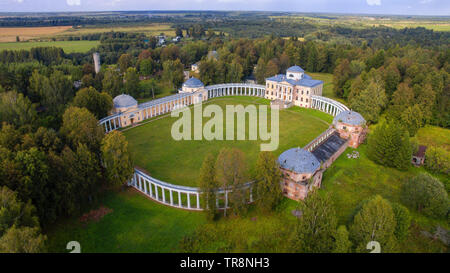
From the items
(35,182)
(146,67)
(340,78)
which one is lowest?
(35,182)

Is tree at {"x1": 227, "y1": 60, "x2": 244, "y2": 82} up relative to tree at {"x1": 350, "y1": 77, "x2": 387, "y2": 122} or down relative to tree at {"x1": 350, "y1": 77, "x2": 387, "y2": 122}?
up

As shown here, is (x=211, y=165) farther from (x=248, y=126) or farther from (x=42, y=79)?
(x=42, y=79)

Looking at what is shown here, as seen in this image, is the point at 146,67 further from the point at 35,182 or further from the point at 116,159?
the point at 35,182

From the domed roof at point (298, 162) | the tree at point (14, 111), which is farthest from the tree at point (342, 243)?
the tree at point (14, 111)

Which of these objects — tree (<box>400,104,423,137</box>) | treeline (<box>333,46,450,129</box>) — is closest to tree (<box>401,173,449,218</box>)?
tree (<box>400,104,423,137</box>)

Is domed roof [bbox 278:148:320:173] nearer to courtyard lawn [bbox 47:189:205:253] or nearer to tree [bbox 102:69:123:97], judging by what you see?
courtyard lawn [bbox 47:189:205:253]

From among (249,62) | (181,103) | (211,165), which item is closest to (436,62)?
(249,62)

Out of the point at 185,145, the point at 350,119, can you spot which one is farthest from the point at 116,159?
the point at 350,119

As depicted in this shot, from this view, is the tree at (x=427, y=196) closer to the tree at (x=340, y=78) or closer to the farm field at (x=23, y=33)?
the tree at (x=340, y=78)
